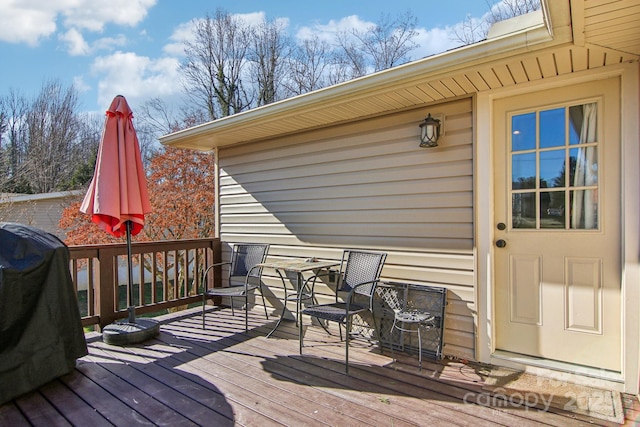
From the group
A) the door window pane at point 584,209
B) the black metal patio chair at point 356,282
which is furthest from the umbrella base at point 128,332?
the door window pane at point 584,209

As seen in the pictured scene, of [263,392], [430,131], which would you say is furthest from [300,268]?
[430,131]

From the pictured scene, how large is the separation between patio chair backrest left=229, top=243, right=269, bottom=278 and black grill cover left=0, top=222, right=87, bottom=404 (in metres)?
1.78

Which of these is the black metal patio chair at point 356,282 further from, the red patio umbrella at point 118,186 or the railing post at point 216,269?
the railing post at point 216,269

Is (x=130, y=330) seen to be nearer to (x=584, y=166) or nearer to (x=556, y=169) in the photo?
(x=556, y=169)

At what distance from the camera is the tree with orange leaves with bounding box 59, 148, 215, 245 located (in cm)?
736

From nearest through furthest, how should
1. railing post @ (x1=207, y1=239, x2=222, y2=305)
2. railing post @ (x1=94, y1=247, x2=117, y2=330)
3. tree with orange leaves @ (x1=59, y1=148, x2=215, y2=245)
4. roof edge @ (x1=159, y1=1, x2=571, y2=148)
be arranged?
roof edge @ (x1=159, y1=1, x2=571, y2=148) → railing post @ (x1=94, y1=247, x2=117, y2=330) → railing post @ (x1=207, y1=239, x2=222, y2=305) → tree with orange leaves @ (x1=59, y1=148, x2=215, y2=245)

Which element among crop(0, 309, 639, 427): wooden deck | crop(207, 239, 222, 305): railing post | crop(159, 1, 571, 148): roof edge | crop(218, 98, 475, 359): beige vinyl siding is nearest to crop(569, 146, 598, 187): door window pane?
crop(218, 98, 475, 359): beige vinyl siding

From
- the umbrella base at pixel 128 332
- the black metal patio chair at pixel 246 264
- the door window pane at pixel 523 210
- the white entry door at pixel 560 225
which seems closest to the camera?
the white entry door at pixel 560 225

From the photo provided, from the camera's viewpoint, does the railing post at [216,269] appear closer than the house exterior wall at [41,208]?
Yes

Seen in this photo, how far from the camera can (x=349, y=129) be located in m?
3.76

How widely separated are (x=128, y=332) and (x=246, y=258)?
1.45 meters

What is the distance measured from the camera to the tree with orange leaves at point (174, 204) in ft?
24.1

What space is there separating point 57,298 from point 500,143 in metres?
3.53

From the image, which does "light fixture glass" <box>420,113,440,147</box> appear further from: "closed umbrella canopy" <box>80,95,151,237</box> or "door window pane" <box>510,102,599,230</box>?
"closed umbrella canopy" <box>80,95,151,237</box>
